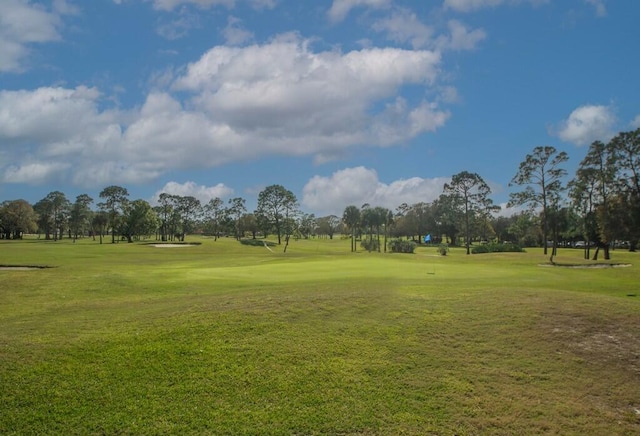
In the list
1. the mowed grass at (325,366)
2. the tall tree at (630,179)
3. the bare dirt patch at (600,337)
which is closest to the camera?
the mowed grass at (325,366)

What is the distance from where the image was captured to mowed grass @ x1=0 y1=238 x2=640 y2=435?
360 inches

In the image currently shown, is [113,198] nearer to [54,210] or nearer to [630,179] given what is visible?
[54,210]

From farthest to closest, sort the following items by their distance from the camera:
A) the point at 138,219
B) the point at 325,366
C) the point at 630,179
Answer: the point at 138,219
the point at 630,179
the point at 325,366

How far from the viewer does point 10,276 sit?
1022 inches

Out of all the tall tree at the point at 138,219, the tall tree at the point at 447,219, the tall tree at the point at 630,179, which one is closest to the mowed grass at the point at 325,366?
the tall tree at the point at 630,179

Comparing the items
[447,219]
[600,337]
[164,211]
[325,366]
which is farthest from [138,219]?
[600,337]

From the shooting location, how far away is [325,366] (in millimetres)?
11219

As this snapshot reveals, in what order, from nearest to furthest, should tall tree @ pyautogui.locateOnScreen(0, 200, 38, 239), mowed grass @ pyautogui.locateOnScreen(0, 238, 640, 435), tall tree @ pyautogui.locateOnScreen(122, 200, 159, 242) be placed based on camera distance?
mowed grass @ pyautogui.locateOnScreen(0, 238, 640, 435)
tall tree @ pyautogui.locateOnScreen(122, 200, 159, 242)
tall tree @ pyautogui.locateOnScreen(0, 200, 38, 239)

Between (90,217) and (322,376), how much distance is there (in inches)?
5585

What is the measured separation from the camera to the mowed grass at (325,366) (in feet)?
30.0

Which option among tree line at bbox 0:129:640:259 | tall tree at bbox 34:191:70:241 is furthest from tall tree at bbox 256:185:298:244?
tall tree at bbox 34:191:70:241

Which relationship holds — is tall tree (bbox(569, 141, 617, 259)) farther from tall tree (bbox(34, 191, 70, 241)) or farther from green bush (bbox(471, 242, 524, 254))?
tall tree (bbox(34, 191, 70, 241))

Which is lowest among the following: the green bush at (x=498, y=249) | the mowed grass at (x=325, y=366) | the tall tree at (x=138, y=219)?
the mowed grass at (x=325, y=366)

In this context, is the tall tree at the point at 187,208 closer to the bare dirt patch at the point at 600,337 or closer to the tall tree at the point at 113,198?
the tall tree at the point at 113,198
